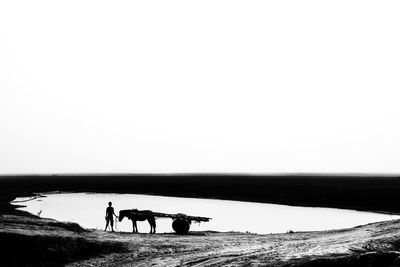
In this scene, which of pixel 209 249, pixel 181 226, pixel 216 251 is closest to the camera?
pixel 216 251

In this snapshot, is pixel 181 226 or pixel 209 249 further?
pixel 181 226

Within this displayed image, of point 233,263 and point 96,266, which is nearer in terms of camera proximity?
point 233,263

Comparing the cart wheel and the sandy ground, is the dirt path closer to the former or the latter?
the sandy ground

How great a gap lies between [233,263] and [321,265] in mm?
3369

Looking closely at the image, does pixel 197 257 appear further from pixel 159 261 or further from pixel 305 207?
pixel 305 207

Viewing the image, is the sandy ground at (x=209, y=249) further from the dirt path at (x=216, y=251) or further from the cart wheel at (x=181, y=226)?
the cart wheel at (x=181, y=226)

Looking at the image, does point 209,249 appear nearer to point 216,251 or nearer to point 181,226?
point 216,251

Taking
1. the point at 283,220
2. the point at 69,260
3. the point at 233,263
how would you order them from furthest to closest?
the point at 283,220 < the point at 69,260 < the point at 233,263

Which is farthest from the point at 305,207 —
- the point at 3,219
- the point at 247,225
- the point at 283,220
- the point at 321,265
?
the point at 321,265

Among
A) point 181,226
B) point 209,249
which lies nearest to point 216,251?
point 209,249

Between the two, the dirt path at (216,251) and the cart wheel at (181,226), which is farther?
the cart wheel at (181,226)

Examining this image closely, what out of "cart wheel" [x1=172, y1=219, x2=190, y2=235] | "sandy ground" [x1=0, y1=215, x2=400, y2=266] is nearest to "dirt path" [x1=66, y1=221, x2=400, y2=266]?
"sandy ground" [x1=0, y1=215, x2=400, y2=266]

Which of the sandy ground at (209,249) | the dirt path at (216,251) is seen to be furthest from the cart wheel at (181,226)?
the dirt path at (216,251)

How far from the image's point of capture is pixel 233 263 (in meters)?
14.4
